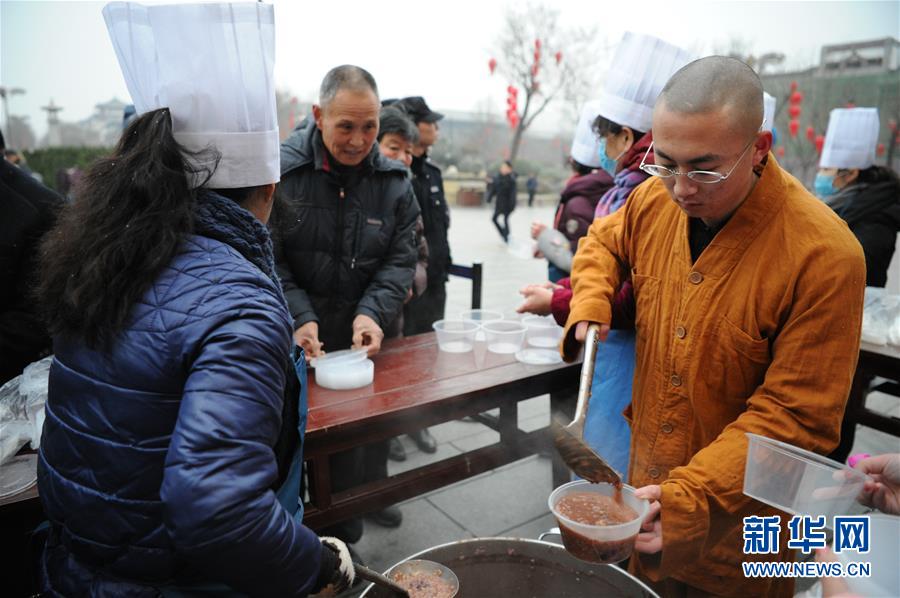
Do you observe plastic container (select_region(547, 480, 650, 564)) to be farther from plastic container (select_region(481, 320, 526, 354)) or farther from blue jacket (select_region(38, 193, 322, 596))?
plastic container (select_region(481, 320, 526, 354))

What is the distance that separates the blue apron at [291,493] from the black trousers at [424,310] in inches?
116

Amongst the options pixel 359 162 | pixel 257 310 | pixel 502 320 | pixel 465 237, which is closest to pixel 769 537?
pixel 257 310

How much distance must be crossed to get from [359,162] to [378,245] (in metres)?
0.43

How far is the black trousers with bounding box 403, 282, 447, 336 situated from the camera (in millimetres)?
4512

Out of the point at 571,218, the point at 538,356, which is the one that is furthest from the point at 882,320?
the point at 538,356

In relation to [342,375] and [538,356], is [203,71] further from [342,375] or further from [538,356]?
[538,356]

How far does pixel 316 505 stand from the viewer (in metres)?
2.15

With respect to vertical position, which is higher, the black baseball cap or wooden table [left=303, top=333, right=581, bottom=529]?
the black baseball cap

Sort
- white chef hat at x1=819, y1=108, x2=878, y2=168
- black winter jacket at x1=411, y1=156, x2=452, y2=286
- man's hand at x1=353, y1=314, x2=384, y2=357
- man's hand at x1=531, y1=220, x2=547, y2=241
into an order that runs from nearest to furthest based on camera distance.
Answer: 1. man's hand at x1=353, y1=314, x2=384, y2=357
2. man's hand at x1=531, y1=220, x2=547, y2=241
3. white chef hat at x1=819, y1=108, x2=878, y2=168
4. black winter jacket at x1=411, y1=156, x2=452, y2=286

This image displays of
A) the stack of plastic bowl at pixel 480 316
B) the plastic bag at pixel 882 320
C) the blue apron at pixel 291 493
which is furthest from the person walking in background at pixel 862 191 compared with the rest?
the blue apron at pixel 291 493

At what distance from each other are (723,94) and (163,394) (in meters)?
1.42

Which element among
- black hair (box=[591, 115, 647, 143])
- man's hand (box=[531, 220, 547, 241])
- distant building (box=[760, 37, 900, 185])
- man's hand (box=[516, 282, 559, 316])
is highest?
distant building (box=[760, 37, 900, 185])

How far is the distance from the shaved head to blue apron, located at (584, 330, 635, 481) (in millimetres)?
911

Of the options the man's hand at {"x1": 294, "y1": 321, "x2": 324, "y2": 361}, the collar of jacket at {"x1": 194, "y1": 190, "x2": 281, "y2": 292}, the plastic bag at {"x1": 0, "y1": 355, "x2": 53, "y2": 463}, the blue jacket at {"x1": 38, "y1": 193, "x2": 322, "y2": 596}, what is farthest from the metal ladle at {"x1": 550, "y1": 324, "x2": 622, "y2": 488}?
the plastic bag at {"x1": 0, "y1": 355, "x2": 53, "y2": 463}
